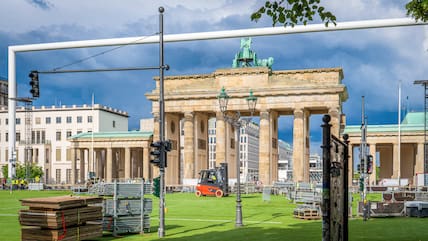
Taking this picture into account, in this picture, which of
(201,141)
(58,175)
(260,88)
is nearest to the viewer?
(260,88)

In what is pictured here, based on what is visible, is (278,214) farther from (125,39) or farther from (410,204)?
(125,39)

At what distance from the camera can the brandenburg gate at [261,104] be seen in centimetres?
7706

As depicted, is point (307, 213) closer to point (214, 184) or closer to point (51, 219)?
point (51, 219)

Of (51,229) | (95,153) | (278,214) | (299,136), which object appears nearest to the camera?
(51,229)

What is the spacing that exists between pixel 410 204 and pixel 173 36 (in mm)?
37193

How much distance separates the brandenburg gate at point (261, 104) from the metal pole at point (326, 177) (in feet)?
221

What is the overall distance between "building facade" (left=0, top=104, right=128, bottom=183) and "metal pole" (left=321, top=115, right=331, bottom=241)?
118738mm

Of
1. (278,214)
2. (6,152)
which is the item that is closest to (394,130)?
(278,214)

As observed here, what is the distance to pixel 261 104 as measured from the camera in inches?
3157

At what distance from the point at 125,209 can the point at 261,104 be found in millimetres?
59115

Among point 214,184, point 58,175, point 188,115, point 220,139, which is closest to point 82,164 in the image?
point 58,175

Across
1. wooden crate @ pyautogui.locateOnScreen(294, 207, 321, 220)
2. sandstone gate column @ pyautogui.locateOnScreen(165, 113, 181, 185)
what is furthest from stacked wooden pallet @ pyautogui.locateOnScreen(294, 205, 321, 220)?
sandstone gate column @ pyautogui.locateOnScreen(165, 113, 181, 185)

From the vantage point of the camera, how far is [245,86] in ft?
266

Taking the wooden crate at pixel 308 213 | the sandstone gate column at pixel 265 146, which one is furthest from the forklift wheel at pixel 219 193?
the sandstone gate column at pixel 265 146
